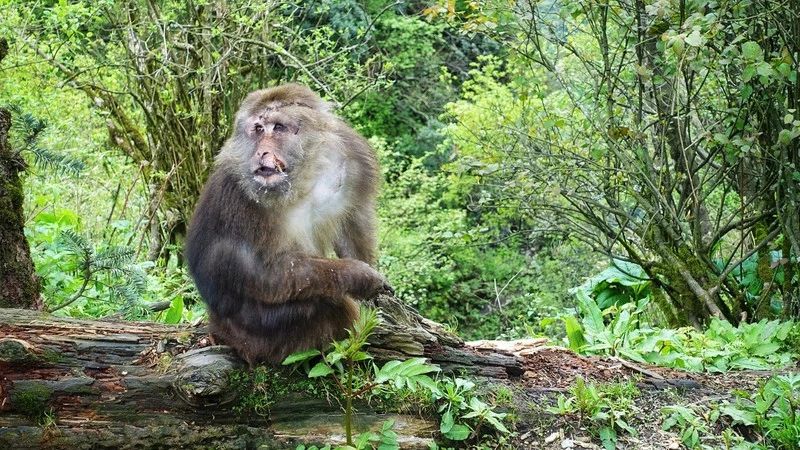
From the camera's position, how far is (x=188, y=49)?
10.0 metres

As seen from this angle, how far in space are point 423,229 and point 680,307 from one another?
820 centimetres

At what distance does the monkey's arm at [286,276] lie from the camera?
4441mm

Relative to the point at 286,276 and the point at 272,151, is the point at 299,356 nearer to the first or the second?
the point at 286,276

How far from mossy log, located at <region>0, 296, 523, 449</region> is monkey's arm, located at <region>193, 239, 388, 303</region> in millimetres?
355

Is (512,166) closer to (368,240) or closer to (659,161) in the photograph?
(659,161)

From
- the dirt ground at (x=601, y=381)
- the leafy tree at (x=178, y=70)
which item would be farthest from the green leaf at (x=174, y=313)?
the leafy tree at (x=178, y=70)

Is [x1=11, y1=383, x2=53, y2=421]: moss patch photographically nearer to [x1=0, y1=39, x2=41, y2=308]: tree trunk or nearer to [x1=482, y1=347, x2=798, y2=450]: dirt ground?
[x1=0, y1=39, x2=41, y2=308]: tree trunk

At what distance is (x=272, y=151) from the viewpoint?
15.0ft

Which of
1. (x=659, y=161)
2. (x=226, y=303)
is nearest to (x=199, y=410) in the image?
(x=226, y=303)

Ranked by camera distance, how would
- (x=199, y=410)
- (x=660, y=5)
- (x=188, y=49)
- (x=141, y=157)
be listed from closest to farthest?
1. (x=199, y=410)
2. (x=660, y=5)
3. (x=188, y=49)
4. (x=141, y=157)

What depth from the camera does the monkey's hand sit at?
4453 millimetres

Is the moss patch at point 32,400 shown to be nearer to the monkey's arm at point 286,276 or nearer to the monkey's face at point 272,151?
the monkey's arm at point 286,276

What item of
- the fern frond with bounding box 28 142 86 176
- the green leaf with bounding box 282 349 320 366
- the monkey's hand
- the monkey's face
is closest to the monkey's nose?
the monkey's face

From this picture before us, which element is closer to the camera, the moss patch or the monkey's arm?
the moss patch
